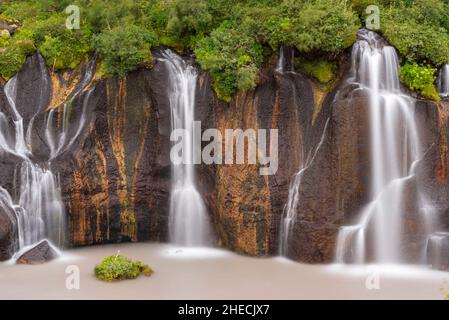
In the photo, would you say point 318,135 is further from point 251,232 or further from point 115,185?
point 115,185

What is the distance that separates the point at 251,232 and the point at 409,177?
388 cm

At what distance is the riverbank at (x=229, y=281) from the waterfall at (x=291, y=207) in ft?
1.50

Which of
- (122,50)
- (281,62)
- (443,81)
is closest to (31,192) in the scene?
(122,50)

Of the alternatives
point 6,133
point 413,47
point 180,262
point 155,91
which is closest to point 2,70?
point 6,133

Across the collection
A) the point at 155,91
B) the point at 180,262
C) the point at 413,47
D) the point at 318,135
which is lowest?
the point at 180,262

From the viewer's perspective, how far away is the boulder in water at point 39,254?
1326cm

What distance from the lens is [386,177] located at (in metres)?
13.0

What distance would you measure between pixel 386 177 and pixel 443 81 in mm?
2858

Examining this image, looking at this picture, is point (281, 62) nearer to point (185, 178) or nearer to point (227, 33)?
point (227, 33)

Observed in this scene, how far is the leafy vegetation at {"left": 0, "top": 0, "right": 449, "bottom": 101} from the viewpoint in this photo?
13820mm

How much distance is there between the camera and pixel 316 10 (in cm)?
1391

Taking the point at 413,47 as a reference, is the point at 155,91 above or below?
below

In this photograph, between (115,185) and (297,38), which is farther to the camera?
(115,185)

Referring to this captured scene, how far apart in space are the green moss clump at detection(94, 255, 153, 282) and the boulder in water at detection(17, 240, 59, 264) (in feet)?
5.39
